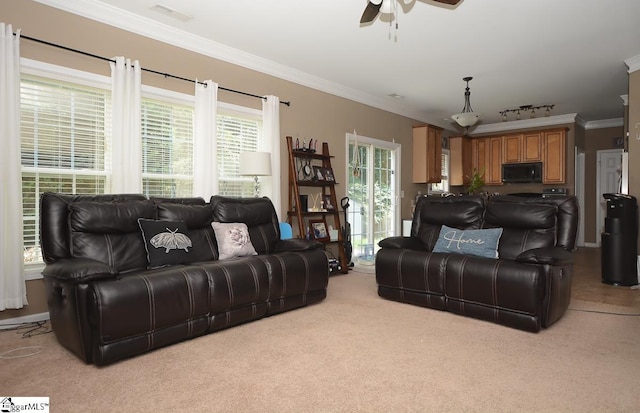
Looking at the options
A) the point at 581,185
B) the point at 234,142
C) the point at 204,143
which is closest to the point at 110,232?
the point at 204,143

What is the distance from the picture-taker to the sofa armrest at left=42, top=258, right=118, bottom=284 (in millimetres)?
2316

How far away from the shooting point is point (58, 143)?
3391 mm

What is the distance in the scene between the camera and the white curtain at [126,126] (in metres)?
3.56

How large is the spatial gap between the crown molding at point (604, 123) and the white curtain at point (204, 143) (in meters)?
8.15

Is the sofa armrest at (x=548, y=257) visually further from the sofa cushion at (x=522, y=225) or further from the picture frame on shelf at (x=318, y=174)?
the picture frame on shelf at (x=318, y=174)

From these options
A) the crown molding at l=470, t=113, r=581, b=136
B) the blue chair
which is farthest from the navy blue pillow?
A: the crown molding at l=470, t=113, r=581, b=136

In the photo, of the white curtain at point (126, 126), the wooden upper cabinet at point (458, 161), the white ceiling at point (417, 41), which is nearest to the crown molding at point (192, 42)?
the white ceiling at point (417, 41)

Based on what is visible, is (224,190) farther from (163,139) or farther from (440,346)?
(440,346)

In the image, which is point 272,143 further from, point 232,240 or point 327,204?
point 232,240

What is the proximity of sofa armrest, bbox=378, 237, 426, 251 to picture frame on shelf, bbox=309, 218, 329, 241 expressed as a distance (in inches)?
56.7

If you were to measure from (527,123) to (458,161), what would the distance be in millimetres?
1605

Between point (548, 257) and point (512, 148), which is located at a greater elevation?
point (512, 148)

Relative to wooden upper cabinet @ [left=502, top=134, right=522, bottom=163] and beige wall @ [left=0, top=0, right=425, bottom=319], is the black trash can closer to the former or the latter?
beige wall @ [left=0, top=0, right=425, bottom=319]

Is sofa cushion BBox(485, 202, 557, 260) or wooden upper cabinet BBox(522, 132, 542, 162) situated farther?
wooden upper cabinet BBox(522, 132, 542, 162)
